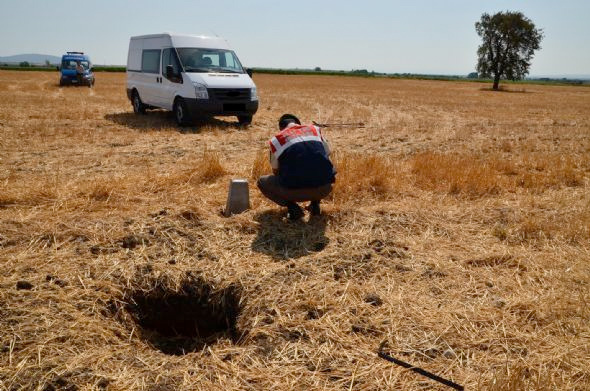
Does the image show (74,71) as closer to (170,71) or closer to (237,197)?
(170,71)

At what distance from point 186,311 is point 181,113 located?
9726 mm

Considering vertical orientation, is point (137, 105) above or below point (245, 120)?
above

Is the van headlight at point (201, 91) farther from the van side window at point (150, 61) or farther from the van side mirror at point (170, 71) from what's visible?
the van side window at point (150, 61)

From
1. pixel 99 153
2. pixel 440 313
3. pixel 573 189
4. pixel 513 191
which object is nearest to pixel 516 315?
pixel 440 313

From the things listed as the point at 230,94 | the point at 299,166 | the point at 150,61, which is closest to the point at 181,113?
the point at 230,94

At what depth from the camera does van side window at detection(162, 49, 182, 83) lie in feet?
42.2

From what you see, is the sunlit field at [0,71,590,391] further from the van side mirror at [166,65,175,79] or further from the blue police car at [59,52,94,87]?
the blue police car at [59,52,94,87]

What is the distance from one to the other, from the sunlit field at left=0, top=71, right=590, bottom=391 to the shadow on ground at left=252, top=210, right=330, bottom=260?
0.02 m

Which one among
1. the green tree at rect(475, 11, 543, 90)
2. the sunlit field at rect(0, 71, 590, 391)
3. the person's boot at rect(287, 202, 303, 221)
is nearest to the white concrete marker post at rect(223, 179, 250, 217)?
the sunlit field at rect(0, 71, 590, 391)

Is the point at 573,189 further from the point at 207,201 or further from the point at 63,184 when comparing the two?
the point at 63,184

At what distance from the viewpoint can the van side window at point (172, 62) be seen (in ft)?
42.2

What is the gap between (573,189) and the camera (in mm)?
6996

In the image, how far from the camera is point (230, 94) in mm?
12711

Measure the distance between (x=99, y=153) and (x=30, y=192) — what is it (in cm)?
348
